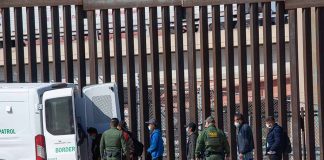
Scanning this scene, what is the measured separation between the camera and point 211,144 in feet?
68.4

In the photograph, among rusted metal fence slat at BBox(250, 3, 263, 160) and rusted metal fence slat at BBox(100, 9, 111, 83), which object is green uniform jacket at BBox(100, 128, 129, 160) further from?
rusted metal fence slat at BBox(250, 3, 263, 160)

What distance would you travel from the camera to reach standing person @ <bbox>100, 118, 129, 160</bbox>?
21.3m

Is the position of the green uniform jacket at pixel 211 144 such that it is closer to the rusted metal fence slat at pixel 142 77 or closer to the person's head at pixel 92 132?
the person's head at pixel 92 132

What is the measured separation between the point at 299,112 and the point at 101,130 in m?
4.52

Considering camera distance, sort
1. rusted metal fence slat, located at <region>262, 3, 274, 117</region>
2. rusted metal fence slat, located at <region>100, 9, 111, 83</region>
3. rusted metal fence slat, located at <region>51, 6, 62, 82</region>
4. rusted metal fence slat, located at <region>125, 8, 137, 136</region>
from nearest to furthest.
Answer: rusted metal fence slat, located at <region>262, 3, 274, 117</region> < rusted metal fence slat, located at <region>125, 8, 137, 136</region> < rusted metal fence slat, located at <region>100, 9, 111, 83</region> < rusted metal fence slat, located at <region>51, 6, 62, 82</region>

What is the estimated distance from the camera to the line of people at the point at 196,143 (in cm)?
2091

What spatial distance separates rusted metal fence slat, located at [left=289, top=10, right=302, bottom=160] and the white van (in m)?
5.15

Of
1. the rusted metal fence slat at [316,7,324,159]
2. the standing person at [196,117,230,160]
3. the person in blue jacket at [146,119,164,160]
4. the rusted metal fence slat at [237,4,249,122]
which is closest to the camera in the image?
the standing person at [196,117,230,160]

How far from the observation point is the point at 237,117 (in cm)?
2230

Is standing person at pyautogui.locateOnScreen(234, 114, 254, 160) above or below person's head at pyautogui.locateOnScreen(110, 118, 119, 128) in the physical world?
below

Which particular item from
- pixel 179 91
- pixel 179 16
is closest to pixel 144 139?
pixel 179 91

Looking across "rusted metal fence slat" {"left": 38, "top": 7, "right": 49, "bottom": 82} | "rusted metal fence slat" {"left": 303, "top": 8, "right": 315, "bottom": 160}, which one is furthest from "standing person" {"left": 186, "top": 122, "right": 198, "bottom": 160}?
"rusted metal fence slat" {"left": 38, "top": 7, "right": 49, "bottom": 82}

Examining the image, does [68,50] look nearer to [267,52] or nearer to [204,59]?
[204,59]

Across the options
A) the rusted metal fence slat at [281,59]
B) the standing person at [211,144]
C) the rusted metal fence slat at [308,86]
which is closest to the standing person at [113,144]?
the standing person at [211,144]
